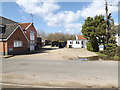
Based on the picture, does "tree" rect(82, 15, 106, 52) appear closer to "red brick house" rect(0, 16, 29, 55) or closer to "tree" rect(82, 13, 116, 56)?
"tree" rect(82, 13, 116, 56)

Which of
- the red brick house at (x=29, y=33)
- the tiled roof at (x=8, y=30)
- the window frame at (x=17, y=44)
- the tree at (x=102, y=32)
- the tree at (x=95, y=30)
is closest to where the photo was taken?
the tree at (x=102, y=32)

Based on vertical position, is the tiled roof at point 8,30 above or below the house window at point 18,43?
above

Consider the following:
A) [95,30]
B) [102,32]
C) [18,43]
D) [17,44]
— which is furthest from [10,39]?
[102,32]

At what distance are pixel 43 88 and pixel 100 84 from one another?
2.79 metres

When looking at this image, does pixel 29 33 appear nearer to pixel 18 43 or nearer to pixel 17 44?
pixel 18 43

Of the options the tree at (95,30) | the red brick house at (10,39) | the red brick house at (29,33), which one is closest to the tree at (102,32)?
the tree at (95,30)

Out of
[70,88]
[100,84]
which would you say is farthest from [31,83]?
[100,84]

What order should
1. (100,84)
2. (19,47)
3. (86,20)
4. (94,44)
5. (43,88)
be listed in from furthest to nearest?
(86,20), (94,44), (19,47), (100,84), (43,88)

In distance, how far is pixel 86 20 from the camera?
2341cm

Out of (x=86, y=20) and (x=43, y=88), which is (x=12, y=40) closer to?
(x=43, y=88)

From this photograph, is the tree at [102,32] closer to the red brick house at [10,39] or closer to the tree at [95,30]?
the tree at [95,30]

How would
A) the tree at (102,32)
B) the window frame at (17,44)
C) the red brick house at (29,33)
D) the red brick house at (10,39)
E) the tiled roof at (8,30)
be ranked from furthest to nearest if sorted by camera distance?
the red brick house at (29,33), the window frame at (17,44), the tiled roof at (8,30), the red brick house at (10,39), the tree at (102,32)

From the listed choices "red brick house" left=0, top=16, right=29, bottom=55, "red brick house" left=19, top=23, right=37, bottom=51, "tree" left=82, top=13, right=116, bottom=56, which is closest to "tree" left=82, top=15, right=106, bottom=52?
"tree" left=82, top=13, right=116, bottom=56

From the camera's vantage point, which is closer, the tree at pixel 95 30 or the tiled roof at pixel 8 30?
the tiled roof at pixel 8 30
